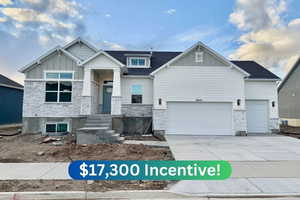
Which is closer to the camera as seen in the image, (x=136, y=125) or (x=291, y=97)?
(x=136, y=125)

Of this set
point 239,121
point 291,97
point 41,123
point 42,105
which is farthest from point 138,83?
point 291,97

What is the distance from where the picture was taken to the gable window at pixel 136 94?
1451cm

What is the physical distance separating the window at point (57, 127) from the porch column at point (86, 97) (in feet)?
6.00

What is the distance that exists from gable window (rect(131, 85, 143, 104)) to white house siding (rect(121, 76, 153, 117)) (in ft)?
0.81

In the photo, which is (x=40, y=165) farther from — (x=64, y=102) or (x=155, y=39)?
(x=155, y=39)

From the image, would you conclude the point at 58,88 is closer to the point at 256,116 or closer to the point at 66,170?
the point at 66,170

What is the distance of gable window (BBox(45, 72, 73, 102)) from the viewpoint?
12984 mm

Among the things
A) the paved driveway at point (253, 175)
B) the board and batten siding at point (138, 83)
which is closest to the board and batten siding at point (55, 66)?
the board and batten siding at point (138, 83)

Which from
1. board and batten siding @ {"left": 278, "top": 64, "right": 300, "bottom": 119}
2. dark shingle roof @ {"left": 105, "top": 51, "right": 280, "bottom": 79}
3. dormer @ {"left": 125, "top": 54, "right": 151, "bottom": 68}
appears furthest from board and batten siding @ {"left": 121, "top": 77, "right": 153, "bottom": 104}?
board and batten siding @ {"left": 278, "top": 64, "right": 300, "bottom": 119}

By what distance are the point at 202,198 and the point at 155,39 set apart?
18.4 meters

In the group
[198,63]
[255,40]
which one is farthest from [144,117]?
[255,40]

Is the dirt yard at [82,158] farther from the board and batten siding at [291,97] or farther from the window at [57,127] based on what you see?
the board and batten siding at [291,97]

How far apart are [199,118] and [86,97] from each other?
8.53 m

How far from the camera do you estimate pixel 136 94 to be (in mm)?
14531
